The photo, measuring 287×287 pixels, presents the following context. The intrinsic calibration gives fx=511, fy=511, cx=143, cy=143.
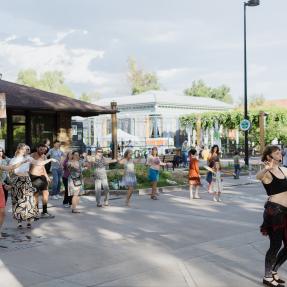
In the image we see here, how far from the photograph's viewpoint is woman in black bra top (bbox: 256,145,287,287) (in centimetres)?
570

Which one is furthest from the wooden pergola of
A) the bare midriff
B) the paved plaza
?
the bare midriff

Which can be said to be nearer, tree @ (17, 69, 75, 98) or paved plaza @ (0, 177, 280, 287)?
paved plaza @ (0, 177, 280, 287)

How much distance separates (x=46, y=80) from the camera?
73938mm

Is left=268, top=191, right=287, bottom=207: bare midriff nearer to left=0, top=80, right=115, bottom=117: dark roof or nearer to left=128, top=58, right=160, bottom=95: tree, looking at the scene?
left=0, top=80, right=115, bottom=117: dark roof

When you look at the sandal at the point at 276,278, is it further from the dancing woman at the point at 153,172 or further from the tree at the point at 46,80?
the tree at the point at 46,80

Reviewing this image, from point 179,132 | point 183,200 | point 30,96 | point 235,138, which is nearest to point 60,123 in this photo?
point 30,96

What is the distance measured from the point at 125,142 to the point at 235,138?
15.0 m

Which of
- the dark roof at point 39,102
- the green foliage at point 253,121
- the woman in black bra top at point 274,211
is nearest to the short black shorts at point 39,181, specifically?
the woman in black bra top at point 274,211

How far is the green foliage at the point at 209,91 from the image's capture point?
9206cm

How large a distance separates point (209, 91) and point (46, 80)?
32125 millimetres

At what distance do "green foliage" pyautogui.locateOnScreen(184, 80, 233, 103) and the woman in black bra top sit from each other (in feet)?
283

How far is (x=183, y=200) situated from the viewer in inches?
570

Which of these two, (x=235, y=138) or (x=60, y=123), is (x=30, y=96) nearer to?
(x=60, y=123)

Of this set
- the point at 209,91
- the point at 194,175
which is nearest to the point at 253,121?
the point at 194,175
